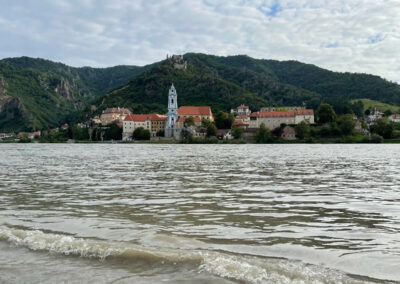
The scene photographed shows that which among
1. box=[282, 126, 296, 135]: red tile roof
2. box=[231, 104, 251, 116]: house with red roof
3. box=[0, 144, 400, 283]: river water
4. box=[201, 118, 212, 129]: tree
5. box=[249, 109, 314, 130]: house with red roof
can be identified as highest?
box=[231, 104, 251, 116]: house with red roof

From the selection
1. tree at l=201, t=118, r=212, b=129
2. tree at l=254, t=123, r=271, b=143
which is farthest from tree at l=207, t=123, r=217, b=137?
tree at l=254, t=123, r=271, b=143

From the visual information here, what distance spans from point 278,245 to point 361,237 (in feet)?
6.70

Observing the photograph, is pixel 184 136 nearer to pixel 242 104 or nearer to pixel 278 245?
pixel 242 104

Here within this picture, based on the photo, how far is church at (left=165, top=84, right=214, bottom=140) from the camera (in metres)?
147

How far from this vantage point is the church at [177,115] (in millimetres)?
147475

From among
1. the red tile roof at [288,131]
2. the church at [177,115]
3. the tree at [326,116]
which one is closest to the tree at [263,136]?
the red tile roof at [288,131]

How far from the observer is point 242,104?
7712 inches

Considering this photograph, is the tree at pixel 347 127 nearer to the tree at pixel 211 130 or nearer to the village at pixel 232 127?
the village at pixel 232 127

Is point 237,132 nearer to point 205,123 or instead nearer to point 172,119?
point 205,123

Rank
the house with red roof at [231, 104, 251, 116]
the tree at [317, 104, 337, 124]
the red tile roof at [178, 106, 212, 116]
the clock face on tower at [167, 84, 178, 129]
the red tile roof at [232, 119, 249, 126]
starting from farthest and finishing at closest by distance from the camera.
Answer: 1. the house with red roof at [231, 104, 251, 116]
2. the red tile roof at [178, 106, 212, 116]
3. the clock face on tower at [167, 84, 178, 129]
4. the red tile roof at [232, 119, 249, 126]
5. the tree at [317, 104, 337, 124]

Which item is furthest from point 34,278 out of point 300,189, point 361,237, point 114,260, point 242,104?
point 242,104

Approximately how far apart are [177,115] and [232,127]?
30.3m

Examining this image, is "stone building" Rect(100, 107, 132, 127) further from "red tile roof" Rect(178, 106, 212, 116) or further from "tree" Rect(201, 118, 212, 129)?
"tree" Rect(201, 118, 212, 129)

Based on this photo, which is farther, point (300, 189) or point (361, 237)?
point (300, 189)
